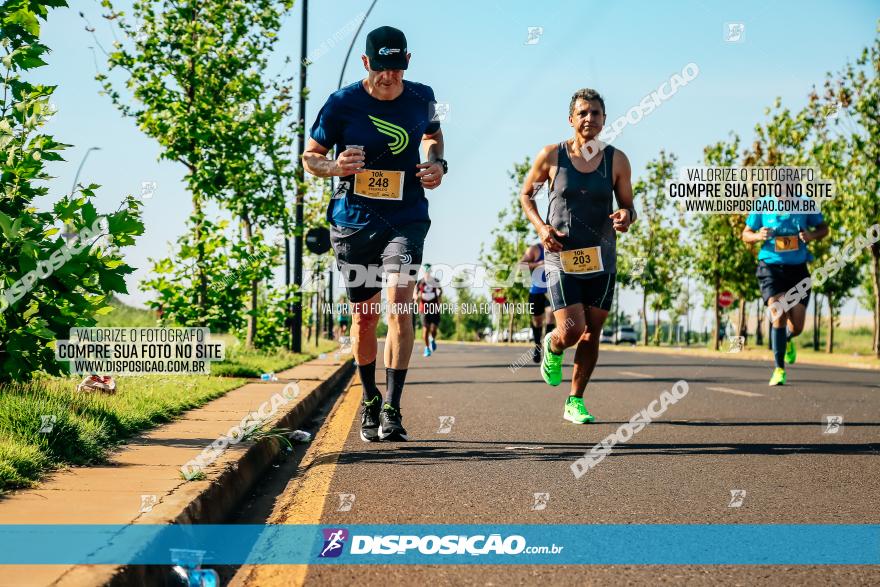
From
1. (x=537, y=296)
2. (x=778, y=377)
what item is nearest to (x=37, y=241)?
(x=778, y=377)

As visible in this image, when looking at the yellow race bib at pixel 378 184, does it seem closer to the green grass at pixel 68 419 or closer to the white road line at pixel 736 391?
the green grass at pixel 68 419

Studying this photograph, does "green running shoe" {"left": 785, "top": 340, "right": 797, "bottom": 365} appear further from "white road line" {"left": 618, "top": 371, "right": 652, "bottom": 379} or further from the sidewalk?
the sidewalk

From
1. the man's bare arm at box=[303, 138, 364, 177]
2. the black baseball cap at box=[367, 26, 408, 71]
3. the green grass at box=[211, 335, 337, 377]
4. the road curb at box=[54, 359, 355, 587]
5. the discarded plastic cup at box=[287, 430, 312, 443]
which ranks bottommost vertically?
the discarded plastic cup at box=[287, 430, 312, 443]

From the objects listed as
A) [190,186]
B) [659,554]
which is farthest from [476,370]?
[659,554]

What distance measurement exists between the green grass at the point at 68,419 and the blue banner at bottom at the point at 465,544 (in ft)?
3.01

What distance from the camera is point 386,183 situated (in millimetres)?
6168

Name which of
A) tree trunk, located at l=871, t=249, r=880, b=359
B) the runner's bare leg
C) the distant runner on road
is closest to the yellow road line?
the runner's bare leg

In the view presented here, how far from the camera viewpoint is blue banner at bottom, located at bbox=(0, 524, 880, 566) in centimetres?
321

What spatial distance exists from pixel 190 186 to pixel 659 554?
29.7 feet

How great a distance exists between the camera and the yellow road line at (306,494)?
331 cm

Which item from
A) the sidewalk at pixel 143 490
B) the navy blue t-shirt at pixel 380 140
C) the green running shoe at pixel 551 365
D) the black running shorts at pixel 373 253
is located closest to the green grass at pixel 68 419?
the sidewalk at pixel 143 490

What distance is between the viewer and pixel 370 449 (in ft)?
20.1

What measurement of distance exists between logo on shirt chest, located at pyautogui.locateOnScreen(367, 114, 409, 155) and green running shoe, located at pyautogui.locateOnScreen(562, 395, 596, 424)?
2653 millimetres

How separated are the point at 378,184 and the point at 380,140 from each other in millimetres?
297
